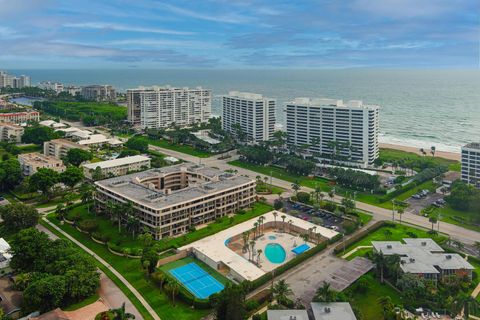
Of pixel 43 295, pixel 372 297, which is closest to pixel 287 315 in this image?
pixel 372 297

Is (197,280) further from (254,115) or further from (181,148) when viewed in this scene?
(254,115)

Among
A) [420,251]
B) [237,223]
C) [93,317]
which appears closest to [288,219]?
[237,223]

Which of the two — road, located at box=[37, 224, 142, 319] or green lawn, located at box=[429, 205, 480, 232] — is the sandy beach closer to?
green lawn, located at box=[429, 205, 480, 232]

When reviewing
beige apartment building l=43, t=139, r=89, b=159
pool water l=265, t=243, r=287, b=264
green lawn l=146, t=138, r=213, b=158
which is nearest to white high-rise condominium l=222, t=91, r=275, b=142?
green lawn l=146, t=138, r=213, b=158

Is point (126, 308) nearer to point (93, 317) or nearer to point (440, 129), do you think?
point (93, 317)

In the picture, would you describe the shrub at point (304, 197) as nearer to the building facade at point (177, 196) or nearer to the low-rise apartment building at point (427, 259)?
the building facade at point (177, 196)

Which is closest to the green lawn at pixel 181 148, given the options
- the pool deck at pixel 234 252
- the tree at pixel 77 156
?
the tree at pixel 77 156
